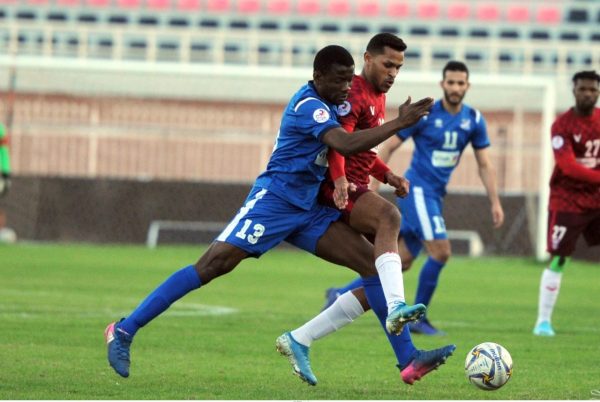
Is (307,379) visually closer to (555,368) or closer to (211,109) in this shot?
(555,368)

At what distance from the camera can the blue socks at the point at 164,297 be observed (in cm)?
699

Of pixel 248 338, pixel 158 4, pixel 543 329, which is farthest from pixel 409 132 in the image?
pixel 158 4

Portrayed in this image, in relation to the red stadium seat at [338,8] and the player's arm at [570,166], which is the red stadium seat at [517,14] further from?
the player's arm at [570,166]

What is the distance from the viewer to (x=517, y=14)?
47.8m

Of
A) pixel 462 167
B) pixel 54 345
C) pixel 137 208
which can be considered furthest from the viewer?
pixel 462 167

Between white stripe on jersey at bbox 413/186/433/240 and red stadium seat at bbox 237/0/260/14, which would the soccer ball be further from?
red stadium seat at bbox 237/0/260/14

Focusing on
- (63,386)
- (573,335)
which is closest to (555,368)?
(573,335)

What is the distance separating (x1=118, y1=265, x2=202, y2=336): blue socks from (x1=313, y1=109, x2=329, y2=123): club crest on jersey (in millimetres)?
1104

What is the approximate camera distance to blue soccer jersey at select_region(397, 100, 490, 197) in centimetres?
1119

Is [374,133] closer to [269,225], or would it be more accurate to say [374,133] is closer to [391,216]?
[391,216]

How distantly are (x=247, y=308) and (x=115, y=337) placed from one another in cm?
570

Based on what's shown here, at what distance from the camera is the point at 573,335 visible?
10.5 m

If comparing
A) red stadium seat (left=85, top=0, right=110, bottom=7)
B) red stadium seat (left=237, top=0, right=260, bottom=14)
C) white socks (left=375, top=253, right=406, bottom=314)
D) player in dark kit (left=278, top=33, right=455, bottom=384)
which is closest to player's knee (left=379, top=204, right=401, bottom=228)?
player in dark kit (left=278, top=33, right=455, bottom=384)

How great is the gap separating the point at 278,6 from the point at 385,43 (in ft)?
137
